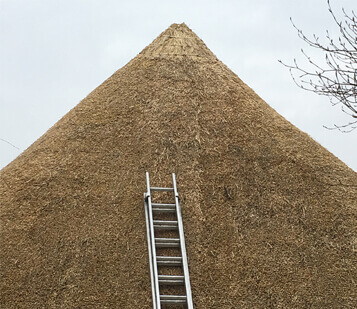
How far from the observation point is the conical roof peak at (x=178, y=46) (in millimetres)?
17047

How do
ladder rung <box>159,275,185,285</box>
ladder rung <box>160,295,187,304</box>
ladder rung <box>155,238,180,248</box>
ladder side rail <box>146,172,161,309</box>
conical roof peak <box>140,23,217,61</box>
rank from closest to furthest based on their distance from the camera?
ladder side rail <box>146,172,161,309</box> → ladder rung <box>160,295,187,304</box> → ladder rung <box>159,275,185,285</box> → ladder rung <box>155,238,180,248</box> → conical roof peak <box>140,23,217,61</box>

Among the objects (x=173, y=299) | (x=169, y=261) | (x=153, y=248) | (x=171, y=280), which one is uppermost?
(x=153, y=248)

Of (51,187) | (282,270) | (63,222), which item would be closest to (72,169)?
(51,187)

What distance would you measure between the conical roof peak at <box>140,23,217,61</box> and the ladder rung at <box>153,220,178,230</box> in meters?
6.01

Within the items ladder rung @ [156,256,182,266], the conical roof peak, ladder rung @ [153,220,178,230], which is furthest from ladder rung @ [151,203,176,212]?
the conical roof peak

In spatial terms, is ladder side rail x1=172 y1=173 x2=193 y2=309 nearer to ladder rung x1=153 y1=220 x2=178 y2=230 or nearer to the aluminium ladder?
the aluminium ladder

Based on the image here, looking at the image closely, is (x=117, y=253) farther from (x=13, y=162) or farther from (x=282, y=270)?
(x=13, y=162)

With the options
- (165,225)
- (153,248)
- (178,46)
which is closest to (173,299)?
(153,248)

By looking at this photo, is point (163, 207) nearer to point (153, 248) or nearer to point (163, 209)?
point (163, 209)

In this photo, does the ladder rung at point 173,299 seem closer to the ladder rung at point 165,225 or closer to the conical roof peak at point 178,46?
the ladder rung at point 165,225

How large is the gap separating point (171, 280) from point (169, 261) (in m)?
0.39

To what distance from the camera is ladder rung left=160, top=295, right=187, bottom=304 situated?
10.9 metres

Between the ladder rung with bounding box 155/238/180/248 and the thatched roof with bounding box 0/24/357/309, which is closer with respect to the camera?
the thatched roof with bounding box 0/24/357/309

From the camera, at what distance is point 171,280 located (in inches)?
443
